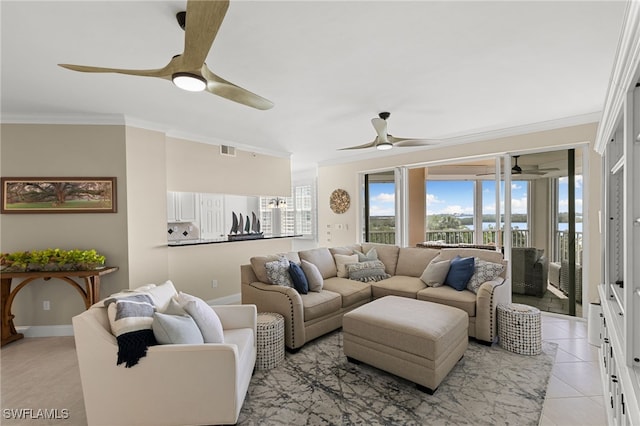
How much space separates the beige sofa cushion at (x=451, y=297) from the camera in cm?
316

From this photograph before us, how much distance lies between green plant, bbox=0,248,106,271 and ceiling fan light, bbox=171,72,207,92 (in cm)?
261

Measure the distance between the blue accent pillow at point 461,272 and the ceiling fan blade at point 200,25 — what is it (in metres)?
3.40

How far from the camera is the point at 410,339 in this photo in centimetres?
234

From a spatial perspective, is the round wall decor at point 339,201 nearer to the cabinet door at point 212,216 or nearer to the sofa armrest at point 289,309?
the cabinet door at point 212,216

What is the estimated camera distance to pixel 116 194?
143 inches

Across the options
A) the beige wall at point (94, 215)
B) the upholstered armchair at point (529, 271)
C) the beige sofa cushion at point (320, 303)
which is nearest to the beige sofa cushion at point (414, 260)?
the upholstered armchair at point (529, 271)

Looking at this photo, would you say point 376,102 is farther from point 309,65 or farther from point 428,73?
point 309,65

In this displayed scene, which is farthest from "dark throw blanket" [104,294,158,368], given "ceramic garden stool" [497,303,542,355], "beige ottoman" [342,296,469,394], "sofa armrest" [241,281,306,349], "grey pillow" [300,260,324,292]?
"ceramic garden stool" [497,303,542,355]

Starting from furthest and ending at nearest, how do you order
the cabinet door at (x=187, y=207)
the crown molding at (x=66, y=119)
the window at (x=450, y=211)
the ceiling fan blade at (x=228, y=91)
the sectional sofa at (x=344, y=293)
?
the window at (x=450, y=211) < the cabinet door at (x=187, y=207) < the crown molding at (x=66, y=119) < the sectional sofa at (x=344, y=293) < the ceiling fan blade at (x=228, y=91)

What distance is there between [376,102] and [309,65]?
1.07 metres

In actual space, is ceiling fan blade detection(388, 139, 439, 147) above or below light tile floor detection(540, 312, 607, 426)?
above

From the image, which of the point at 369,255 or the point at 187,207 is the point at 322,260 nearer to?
the point at 369,255

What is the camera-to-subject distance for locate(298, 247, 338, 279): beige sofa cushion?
13.4ft

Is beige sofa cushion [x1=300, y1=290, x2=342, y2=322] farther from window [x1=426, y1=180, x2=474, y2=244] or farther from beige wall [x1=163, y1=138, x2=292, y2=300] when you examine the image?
window [x1=426, y1=180, x2=474, y2=244]
